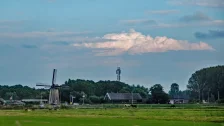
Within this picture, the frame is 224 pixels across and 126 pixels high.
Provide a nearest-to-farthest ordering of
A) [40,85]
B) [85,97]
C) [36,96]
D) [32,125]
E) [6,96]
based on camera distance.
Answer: [32,125]
[40,85]
[85,97]
[36,96]
[6,96]

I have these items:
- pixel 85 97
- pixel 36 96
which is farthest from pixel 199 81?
pixel 36 96

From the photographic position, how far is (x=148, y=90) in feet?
565

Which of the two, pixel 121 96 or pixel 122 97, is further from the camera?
pixel 121 96

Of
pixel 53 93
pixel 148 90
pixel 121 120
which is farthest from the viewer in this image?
pixel 148 90

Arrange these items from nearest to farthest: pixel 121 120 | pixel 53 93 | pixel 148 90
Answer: pixel 121 120
pixel 53 93
pixel 148 90

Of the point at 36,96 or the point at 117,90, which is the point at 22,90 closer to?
the point at 36,96

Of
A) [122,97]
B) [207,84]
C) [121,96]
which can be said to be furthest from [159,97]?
[207,84]

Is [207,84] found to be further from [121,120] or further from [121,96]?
[121,120]

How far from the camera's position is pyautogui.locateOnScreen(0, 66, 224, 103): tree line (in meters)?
154

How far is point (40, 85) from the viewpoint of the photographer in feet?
461

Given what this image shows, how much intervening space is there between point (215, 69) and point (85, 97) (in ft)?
150

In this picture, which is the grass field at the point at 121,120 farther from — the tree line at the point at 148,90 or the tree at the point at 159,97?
the tree line at the point at 148,90

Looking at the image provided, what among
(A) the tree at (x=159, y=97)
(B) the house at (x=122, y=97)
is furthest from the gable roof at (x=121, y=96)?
(A) the tree at (x=159, y=97)

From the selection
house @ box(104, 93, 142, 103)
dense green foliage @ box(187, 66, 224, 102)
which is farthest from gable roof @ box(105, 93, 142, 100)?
dense green foliage @ box(187, 66, 224, 102)
